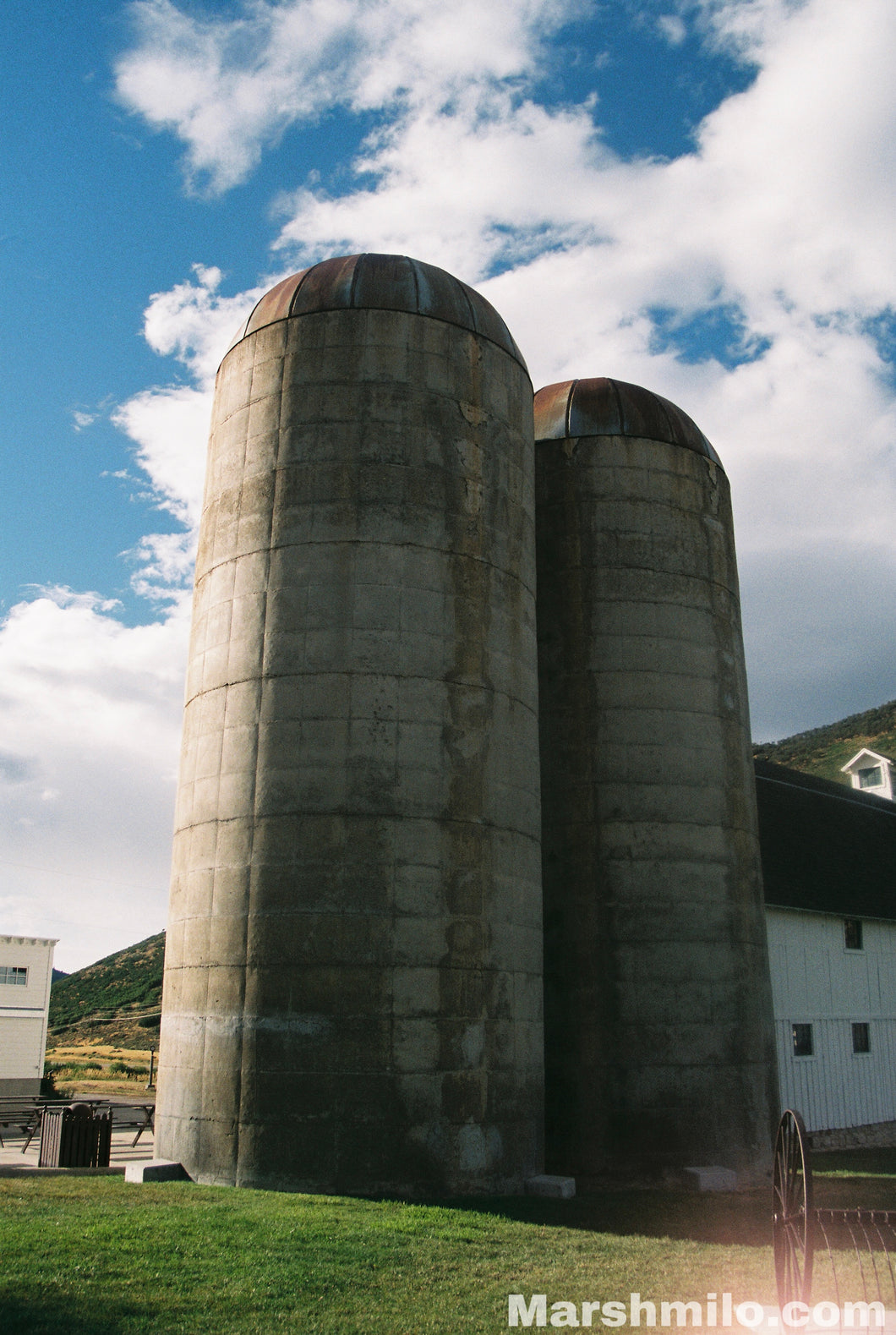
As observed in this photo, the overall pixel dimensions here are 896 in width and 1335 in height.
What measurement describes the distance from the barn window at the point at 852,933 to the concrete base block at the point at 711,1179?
387 inches

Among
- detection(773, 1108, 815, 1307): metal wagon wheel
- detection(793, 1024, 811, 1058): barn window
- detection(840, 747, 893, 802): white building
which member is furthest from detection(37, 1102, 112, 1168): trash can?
detection(840, 747, 893, 802): white building

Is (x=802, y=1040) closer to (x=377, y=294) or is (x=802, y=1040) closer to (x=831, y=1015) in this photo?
(x=831, y=1015)

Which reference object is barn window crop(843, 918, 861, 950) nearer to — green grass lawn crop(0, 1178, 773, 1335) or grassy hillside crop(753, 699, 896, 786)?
green grass lawn crop(0, 1178, 773, 1335)

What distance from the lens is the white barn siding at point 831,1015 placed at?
22781 mm

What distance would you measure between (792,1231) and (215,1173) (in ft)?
26.8

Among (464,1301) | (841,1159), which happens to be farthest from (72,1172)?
(841,1159)

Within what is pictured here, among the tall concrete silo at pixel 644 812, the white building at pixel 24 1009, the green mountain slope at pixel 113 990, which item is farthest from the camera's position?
the green mountain slope at pixel 113 990

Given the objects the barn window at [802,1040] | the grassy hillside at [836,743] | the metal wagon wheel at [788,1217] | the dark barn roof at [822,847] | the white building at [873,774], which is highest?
the grassy hillside at [836,743]

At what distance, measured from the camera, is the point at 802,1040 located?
2320 centimetres

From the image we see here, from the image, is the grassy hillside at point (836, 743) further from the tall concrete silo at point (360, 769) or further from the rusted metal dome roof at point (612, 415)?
the tall concrete silo at point (360, 769)

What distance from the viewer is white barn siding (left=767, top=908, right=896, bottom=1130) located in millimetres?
22781

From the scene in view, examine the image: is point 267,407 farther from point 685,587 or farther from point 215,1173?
point 215,1173

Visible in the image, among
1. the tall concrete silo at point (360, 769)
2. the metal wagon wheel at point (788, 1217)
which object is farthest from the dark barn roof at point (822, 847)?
the metal wagon wheel at point (788, 1217)

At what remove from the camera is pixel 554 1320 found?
8.70 meters
